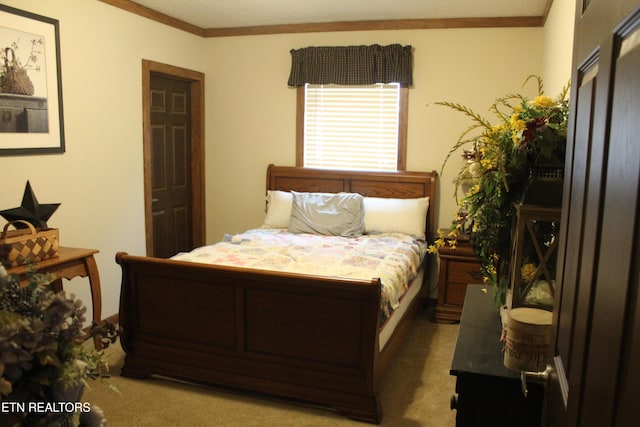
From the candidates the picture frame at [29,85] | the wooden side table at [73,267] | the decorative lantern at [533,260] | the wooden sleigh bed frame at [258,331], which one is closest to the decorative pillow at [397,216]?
the wooden sleigh bed frame at [258,331]

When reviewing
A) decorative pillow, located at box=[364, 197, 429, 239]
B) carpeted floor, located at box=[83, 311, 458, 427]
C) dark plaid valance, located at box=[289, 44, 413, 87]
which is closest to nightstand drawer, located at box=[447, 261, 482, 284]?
decorative pillow, located at box=[364, 197, 429, 239]

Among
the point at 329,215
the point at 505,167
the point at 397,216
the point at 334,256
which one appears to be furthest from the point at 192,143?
the point at 505,167

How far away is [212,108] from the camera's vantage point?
528cm

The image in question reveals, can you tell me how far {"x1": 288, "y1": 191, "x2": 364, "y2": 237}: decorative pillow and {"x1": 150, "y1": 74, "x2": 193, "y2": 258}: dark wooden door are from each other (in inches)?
49.3

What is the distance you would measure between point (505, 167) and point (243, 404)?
2.00 m

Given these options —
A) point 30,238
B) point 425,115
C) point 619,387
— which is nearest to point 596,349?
point 619,387

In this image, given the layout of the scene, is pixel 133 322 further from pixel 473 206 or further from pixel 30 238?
pixel 473 206

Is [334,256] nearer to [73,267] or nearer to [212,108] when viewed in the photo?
[73,267]

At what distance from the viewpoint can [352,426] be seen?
273 centimetres

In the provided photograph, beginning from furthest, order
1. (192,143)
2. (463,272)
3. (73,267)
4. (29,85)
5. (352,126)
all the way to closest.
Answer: (192,143), (352,126), (463,272), (29,85), (73,267)

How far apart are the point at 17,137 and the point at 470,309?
2830mm

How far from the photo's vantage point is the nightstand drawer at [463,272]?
13.8 ft

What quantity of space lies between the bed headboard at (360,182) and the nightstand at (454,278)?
468 mm

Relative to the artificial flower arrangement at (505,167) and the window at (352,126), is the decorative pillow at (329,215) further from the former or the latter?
the artificial flower arrangement at (505,167)
